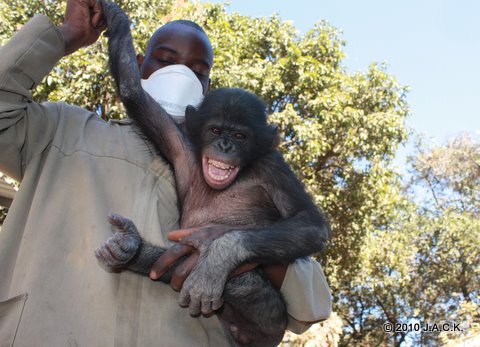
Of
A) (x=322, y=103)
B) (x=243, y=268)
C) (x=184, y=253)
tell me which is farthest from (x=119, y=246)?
(x=322, y=103)

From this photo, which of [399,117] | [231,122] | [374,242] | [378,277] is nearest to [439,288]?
[378,277]

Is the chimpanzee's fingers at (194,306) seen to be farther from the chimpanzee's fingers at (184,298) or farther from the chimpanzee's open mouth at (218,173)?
the chimpanzee's open mouth at (218,173)

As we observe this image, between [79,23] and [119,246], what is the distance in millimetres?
1040

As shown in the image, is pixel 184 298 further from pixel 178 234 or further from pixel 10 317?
pixel 10 317

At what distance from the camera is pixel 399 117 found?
13062 millimetres

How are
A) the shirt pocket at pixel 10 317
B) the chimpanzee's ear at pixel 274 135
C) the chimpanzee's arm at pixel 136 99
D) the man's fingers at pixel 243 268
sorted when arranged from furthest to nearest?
1. the chimpanzee's ear at pixel 274 135
2. the chimpanzee's arm at pixel 136 99
3. the man's fingers at pixel 243 268
4. the shirt pocket at pixel 10 317

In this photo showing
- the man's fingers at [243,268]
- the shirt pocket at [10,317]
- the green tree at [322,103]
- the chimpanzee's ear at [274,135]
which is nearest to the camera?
the shirt pocket at [10,317]

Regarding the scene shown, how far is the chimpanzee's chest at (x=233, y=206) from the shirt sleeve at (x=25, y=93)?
80cm

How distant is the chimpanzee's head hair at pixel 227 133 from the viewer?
2.94 metres

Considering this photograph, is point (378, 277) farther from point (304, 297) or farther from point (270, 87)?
point (304, 297)

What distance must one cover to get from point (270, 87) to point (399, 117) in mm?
3225

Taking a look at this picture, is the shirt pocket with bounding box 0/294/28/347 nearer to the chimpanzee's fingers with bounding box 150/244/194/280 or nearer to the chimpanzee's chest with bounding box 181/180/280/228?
the chimpanzee's fingers with bounding box 150/244/194/280

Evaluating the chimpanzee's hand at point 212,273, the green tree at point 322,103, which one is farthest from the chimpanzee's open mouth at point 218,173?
the green tree at point 322,103

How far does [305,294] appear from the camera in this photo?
2.34m
